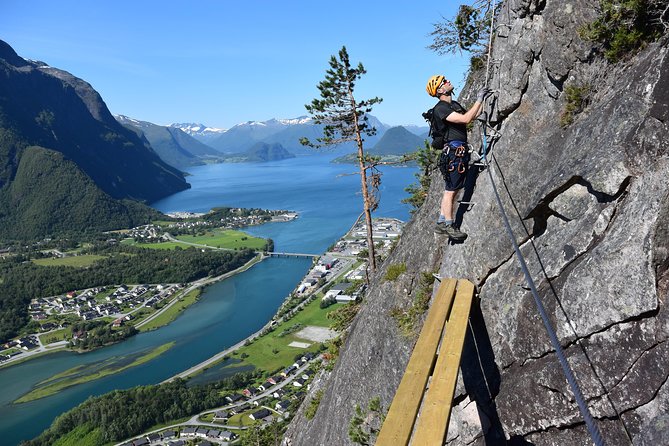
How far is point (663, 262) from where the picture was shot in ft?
11.2

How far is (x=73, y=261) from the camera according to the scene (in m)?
109

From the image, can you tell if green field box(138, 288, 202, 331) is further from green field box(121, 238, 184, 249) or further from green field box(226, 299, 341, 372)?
green field box(121, 238, 184, 249)

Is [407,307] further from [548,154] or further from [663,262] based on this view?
[663,262]

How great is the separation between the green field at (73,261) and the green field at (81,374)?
6018cm

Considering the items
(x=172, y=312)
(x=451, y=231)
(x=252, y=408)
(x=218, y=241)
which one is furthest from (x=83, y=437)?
(x=218, y=241)

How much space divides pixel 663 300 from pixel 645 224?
0.69 meters

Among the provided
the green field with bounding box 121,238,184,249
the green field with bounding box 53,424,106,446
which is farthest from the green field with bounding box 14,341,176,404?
the green field with bounding box 121,238,184,249

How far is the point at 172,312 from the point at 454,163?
71.5 metres

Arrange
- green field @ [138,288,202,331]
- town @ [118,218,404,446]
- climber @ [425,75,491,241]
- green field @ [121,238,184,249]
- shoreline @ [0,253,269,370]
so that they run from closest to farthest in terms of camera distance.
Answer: climber @ [425,75,491,241]
town @ [118,218,404,446]
shoreline @ [0,253,269,370]
green field @ [138,288,202,331]
green field @ [121,238,184,249]

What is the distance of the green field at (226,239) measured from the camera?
351 ft

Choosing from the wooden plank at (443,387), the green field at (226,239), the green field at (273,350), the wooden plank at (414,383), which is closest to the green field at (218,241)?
the green field at (226,239)

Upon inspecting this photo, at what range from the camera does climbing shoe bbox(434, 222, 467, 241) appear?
7.04m

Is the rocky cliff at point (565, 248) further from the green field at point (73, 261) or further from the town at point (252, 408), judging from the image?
the green field at point (73, 261)

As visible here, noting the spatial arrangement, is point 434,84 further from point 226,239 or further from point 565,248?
point 226,239
